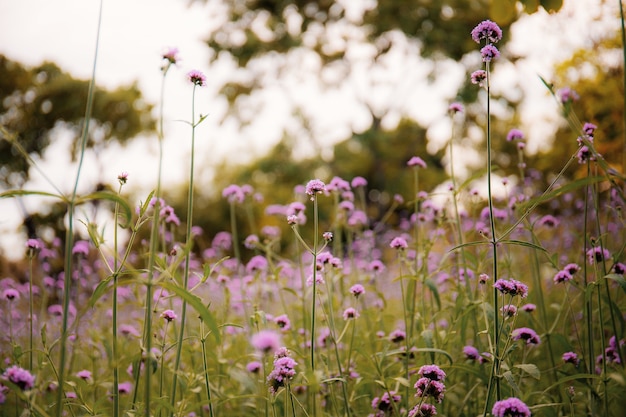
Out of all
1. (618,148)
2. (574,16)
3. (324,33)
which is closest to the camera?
(574,16)

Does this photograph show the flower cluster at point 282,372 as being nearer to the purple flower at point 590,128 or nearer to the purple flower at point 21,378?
the purple flower at point 21,378

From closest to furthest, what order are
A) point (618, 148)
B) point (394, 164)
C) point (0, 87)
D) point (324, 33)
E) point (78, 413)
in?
point (78, 413) < point (618, 148) < point (0, 87) < point (324, 33) < point (394, 164)

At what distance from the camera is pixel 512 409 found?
124 cm

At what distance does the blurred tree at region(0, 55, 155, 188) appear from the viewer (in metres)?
13.8

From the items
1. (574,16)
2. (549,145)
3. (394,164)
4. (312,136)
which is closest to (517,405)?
(574,16)

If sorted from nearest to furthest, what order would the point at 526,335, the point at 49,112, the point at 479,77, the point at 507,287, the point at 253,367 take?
the point at 507,287, the point at 479,77, the point at 526,335, the point at 253,367, the point at 49,112

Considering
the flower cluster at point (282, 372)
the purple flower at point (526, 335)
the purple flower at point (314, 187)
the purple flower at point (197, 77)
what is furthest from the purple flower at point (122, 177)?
the purple flower at point (526, 335)

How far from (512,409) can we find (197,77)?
1.45 m

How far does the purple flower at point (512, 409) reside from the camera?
1.23 metres

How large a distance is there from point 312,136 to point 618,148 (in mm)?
8916

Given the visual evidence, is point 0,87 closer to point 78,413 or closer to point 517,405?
point 78,413

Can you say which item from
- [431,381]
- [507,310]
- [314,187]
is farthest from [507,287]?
[314,187]

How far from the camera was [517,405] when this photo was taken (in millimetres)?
1232

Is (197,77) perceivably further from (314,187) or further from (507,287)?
(507,287)
